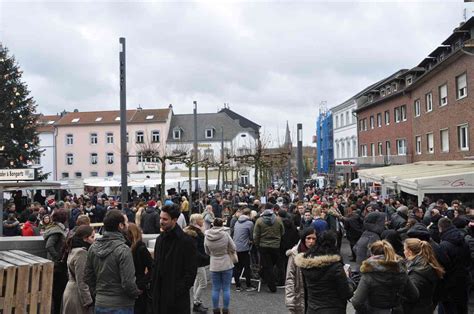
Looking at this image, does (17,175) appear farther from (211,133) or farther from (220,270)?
(211,133)

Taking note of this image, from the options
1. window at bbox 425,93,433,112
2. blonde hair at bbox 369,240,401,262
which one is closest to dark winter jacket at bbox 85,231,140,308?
blonde hair at bbox 369,240,401,262

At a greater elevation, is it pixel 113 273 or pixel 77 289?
pixel 113 273

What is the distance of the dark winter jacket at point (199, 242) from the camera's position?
8490mm

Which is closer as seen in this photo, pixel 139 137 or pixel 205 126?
pixel 139 137

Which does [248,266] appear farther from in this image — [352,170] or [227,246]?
[352,170]

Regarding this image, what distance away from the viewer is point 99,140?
6656 cm

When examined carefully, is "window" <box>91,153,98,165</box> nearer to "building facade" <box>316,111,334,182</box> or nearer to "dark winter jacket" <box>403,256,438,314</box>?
"building facade" <box>316,111,334,182</box>

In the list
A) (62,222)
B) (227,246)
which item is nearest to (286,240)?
(227,246)

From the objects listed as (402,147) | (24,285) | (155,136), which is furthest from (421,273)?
(155,136)

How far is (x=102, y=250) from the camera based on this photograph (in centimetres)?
543

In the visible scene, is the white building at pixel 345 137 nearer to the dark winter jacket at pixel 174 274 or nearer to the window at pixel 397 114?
the window at pixel 397 114

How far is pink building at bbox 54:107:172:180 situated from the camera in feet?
216

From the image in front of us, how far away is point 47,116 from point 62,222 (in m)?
72.1

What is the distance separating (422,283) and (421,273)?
11cm
